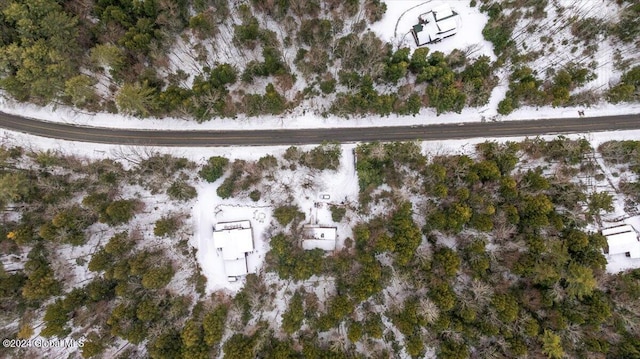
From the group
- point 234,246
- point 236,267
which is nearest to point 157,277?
point 236,267

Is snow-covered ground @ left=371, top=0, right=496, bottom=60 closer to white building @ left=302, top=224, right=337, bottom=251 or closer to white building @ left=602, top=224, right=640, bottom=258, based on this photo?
white building @ left=302, top=224, right=337, bottom=251

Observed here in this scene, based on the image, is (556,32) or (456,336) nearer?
(456,336)

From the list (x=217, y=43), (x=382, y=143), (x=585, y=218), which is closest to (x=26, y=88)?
(x=217, y=43)

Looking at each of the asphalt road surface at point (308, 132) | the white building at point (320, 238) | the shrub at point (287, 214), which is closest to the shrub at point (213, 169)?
the asphalt road surface at point (308, 132)

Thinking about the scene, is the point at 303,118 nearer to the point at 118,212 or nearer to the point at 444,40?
the point at 444,40

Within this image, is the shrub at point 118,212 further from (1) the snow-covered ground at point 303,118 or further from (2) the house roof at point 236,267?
(2) the house roof at point 236,267

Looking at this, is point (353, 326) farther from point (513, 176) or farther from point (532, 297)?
point (513, 176)
